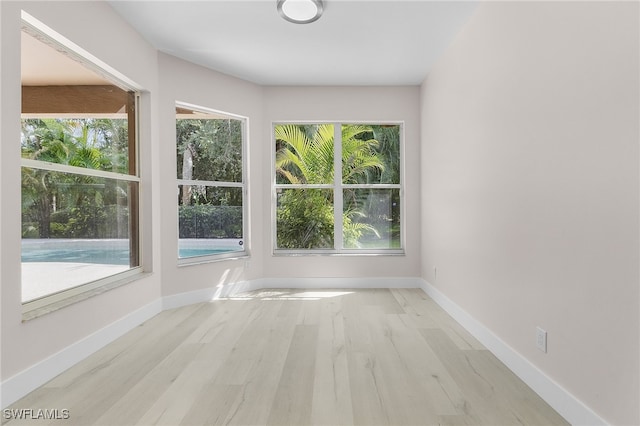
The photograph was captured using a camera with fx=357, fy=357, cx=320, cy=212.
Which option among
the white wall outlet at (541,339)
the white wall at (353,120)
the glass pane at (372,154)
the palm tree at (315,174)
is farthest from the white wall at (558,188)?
the palm tree at (315,174)

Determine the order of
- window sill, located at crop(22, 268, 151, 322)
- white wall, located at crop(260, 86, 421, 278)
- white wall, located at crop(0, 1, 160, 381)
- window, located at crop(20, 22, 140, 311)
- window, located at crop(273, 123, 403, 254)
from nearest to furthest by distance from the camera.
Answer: white wall, located at crop(0, 1, 160, 381)
window sill, located at crop(22, 268, 151, 322)
window, located at crop(20, 22, 140, 311)
white wall, located at crop(260, 86, 421, 278)
window, located at crop(273, 123, 403, 254)

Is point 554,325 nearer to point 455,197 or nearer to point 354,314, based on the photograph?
point 455,197

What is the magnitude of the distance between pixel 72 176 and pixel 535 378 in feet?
10.7

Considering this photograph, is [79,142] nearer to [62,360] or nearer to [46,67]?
[46,67]

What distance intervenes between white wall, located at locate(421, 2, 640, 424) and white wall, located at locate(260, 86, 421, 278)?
1459 millimetres

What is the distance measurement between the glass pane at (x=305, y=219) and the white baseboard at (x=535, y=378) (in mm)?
A: 2071

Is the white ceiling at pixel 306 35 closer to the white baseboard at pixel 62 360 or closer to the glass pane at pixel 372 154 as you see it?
the glass pane at pixel 372 154

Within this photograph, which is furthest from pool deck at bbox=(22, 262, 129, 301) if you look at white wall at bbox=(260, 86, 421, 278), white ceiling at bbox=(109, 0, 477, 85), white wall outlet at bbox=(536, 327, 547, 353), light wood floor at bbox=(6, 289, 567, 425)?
white wall outlet at bbox=(536, 327, 547, 353)

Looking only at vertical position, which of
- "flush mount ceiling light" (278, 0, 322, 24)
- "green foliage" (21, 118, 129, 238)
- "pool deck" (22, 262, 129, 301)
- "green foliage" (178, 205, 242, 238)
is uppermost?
"flush mount ceiling light" (278, 0, 322, 24)

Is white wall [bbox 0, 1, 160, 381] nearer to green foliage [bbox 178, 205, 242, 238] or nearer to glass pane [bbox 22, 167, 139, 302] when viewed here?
glass pane [bbox 22, 167, 139, 302]

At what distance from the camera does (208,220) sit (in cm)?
412

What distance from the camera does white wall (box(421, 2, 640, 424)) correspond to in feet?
4.70

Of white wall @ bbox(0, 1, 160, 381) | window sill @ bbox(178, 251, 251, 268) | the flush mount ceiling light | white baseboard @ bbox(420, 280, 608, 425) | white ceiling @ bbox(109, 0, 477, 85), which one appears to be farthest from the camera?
window sill @ bbox(178, 251, 251, 268)

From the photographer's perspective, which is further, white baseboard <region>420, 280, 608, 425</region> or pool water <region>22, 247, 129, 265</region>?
pool water <region>22, 247, 129, 265</region>
